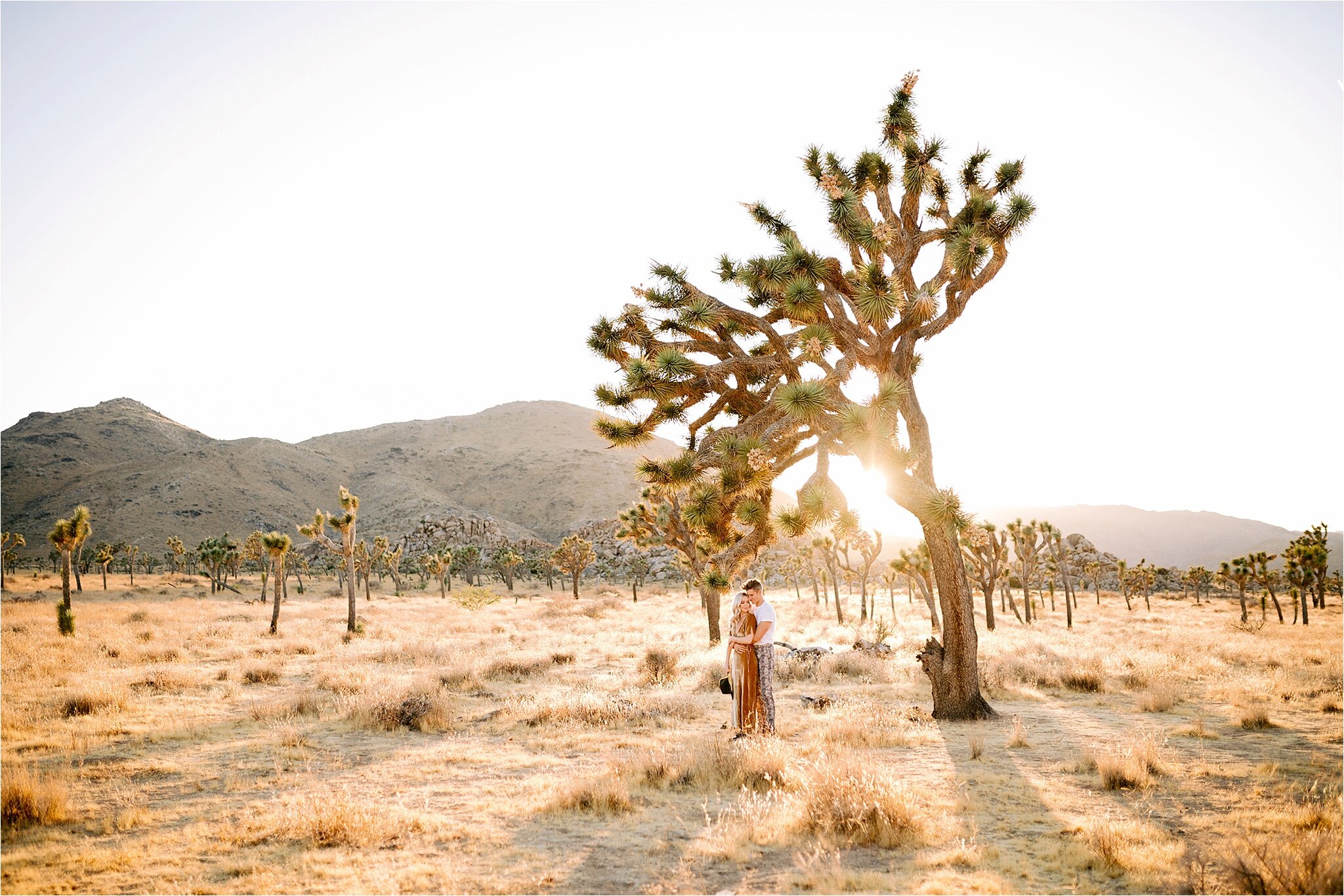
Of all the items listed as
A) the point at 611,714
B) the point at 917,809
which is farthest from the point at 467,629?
the point at 917,809

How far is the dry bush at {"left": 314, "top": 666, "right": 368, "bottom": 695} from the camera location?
13828 millimetres

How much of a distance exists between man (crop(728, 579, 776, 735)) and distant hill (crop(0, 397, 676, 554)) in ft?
259

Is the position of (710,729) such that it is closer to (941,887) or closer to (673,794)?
(673,794)

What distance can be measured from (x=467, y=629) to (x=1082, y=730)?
24.1 metres

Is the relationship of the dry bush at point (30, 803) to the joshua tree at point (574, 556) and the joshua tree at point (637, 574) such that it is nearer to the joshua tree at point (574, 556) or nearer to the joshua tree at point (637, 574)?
the joshua tree at point (637, 574)

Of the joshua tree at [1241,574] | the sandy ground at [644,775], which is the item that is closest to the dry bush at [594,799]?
the sandy ground at [644,775]

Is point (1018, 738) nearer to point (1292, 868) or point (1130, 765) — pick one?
point (1130, 765)

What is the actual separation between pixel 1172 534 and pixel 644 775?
178200mm

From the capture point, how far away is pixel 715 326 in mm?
12117

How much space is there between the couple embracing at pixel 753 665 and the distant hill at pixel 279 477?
78.9 metres

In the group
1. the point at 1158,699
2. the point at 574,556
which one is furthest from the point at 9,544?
the point at 1158,699

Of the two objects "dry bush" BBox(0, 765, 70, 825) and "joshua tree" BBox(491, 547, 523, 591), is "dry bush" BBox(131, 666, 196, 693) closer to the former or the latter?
"dry bush" BBox(0, 765, 70, 825)

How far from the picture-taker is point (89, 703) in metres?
11.5

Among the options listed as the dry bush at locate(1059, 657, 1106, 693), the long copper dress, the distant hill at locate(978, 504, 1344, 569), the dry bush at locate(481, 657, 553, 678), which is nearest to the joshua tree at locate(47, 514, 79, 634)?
the dry bush at locate(481, 657, 553, 678)
